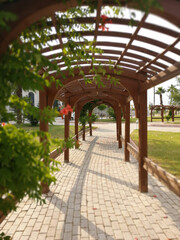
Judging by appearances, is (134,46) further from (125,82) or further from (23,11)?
(23,11)

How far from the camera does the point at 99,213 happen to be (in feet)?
13.3

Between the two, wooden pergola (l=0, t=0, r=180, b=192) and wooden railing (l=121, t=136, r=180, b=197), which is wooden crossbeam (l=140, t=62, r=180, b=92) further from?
wooden railing (l=121, t=136, r=180, b=197)

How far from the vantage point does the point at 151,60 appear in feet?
12.2

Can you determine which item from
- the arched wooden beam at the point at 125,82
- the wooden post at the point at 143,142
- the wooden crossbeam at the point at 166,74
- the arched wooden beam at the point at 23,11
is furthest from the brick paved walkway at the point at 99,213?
the arched wooden beam at the point at 23,11

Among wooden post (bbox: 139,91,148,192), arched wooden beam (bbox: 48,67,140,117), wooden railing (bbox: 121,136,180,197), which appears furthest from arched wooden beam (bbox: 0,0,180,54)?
wooden post (bbox: 139,91,148,192)

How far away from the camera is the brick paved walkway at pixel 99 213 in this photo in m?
3.40

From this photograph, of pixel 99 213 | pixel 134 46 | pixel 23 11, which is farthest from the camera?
pixel 99 213

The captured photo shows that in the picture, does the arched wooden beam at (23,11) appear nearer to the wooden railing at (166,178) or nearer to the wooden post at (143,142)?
the wooden railing at (166,178)

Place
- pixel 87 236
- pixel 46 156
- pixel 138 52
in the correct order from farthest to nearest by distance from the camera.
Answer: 1. pixel 138 52
2. pixel 87 236
3. pixel 46 156

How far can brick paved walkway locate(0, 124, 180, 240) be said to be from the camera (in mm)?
3399

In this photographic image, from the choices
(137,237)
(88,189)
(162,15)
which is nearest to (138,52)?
(162,15)

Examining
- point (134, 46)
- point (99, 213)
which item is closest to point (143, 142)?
point (99, 213)

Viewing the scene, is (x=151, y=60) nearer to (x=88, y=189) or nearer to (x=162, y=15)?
(x=162, y=15)

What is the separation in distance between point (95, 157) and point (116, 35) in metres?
6.75
